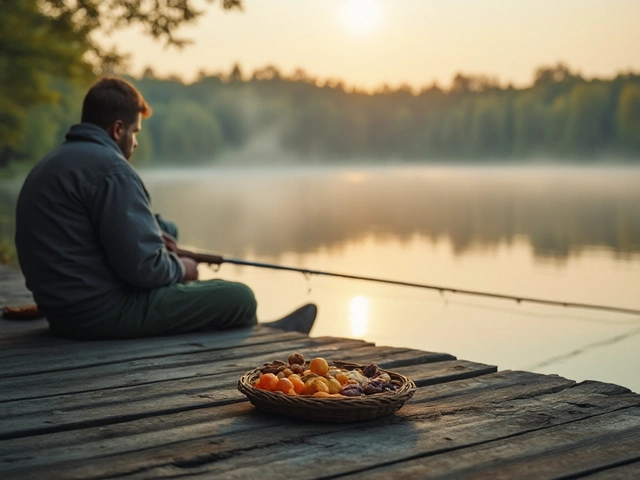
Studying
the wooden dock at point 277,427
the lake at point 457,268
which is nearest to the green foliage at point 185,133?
the lake at point 457,268

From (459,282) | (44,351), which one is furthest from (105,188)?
(459,282)

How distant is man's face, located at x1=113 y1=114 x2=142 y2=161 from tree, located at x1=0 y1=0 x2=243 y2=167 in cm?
670

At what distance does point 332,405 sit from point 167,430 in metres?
0.49

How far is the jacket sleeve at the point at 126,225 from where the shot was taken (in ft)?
13.3

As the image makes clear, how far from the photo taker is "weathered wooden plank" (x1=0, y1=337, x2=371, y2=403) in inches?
131

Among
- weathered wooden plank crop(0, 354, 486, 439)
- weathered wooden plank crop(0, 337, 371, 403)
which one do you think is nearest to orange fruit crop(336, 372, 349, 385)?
weathered wooden plank crop(0, 354, 486, 439)

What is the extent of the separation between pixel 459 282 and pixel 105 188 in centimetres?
765

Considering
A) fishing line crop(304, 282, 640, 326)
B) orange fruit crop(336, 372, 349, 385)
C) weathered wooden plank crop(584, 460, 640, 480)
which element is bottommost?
fishing line crop(304, 282, 640, 326)

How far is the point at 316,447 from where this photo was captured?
8.54 ft

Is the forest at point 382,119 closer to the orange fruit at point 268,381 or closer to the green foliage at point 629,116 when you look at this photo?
the green foliage at point 629,116

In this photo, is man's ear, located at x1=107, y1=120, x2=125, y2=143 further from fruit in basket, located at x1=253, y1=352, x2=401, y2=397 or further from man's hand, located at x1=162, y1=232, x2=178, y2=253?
fruit in basket, located at x1=253, y1=352, x2=401, y2=397

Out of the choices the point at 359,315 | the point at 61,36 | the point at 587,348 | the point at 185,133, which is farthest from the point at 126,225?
the point at 185,133

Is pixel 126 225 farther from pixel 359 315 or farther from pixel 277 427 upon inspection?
pixel 359 315

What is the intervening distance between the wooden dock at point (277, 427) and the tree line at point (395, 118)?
48.0 m
